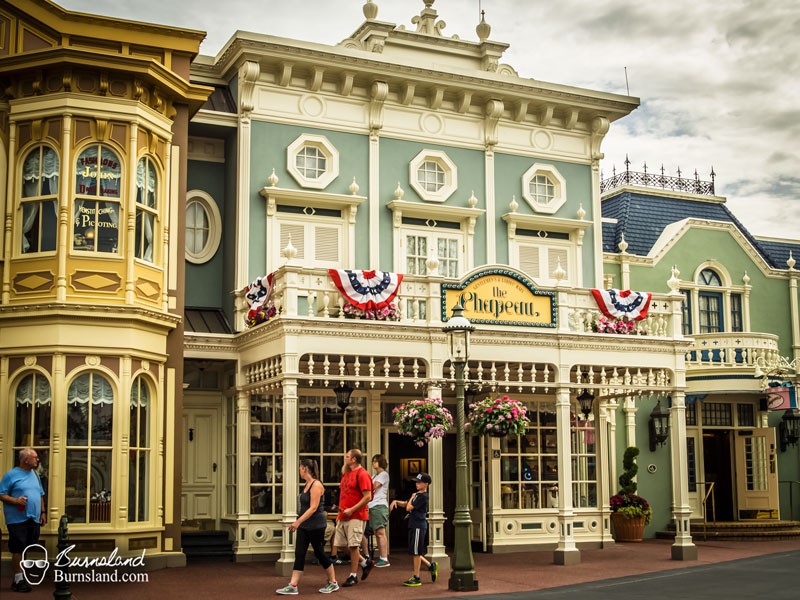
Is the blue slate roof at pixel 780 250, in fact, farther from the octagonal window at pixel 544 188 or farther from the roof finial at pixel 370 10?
the roof finial at pixel 370 10

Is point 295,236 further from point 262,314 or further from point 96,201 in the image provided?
point 96,201

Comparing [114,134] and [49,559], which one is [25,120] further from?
[49,559]

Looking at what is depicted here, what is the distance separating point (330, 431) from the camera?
1905 cm

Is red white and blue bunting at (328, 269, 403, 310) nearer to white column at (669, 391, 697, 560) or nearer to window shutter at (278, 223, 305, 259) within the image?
window shutter at (278, 223, 305, 259)

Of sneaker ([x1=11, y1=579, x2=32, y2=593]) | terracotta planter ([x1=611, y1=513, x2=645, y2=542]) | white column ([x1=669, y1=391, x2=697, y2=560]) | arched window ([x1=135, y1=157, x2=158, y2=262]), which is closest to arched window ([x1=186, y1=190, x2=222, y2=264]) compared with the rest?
arched window ([x1=135, y1=157, x2=158, y2=262])

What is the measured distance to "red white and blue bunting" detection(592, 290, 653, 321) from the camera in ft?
60.5

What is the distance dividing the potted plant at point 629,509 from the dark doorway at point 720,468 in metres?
3.16

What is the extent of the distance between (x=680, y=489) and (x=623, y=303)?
3390 mm

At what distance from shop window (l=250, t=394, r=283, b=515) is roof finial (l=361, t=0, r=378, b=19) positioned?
778 centimetres

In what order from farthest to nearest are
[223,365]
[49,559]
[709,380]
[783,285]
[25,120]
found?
[783,285] < [709,380] < [223,365] < [25,120] < [49,559]

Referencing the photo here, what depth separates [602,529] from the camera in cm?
2067

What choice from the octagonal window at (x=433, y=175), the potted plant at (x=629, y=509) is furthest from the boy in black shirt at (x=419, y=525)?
the potted plant at (x=629, y=509)

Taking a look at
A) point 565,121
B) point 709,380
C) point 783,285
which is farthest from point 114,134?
point 783,285

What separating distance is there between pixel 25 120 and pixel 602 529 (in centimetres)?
1313
